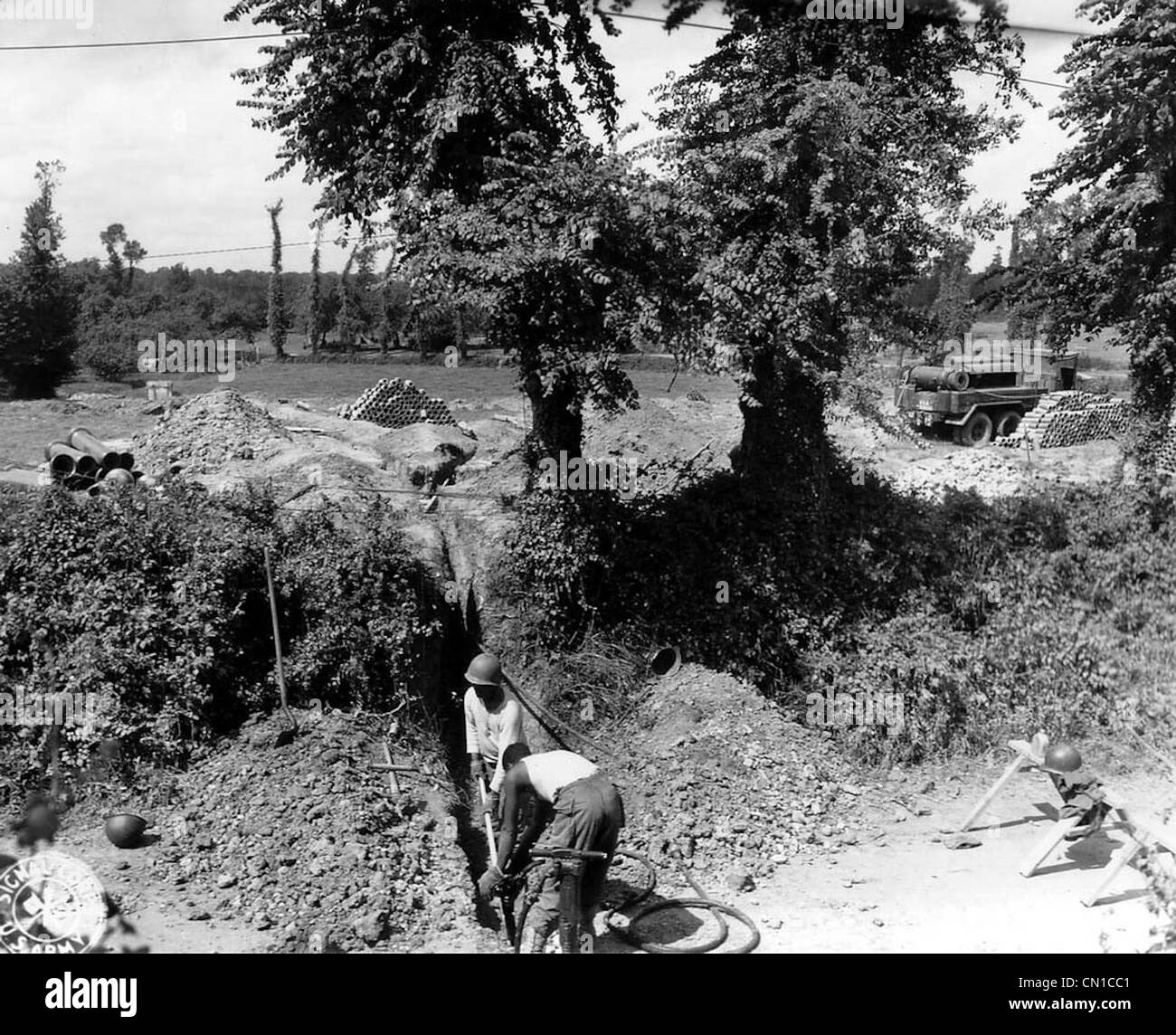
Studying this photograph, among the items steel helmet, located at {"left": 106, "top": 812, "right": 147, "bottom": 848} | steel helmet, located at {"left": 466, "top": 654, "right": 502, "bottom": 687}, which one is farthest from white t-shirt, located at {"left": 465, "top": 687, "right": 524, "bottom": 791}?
steel helmet, located at {"left": 106, "top": 812, "right": 147, "bottom": 848}

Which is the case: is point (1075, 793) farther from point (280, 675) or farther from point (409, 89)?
point (409, 89)

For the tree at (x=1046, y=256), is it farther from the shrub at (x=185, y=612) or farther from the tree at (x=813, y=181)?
the shrub at (x=185, y=612)

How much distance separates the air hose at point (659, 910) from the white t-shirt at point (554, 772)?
0.73 m

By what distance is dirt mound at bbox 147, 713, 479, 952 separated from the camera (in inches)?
283

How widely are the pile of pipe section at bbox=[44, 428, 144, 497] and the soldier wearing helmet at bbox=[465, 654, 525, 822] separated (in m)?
6.13

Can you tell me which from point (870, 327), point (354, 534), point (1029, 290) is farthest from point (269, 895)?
point (1029, 290)

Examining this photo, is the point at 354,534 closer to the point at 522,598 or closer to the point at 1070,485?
the point at 522,598

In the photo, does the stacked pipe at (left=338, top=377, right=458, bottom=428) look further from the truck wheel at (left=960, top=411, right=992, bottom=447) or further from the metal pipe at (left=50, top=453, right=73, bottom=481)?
the truck wheel at (left=960, top=411, right=992, bottom=447)

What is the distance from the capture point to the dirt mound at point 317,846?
23.5 feet

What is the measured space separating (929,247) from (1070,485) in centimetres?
452

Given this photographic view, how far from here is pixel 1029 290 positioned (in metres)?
16.1

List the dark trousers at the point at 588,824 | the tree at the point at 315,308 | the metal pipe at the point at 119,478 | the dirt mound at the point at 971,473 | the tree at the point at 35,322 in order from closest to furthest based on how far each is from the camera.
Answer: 1. the dark trousers at the point at 588,824
2. the metal pipe at the point at 119,478
3. the dirt mound at the point at 971,473
4. the tree at the point at 35,322
5. the tree at the point at 315,308

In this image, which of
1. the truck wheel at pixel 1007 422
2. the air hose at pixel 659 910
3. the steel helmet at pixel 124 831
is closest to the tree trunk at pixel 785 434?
the air hose at pixel 659 910

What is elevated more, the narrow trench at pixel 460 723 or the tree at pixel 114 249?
the tree at pixel 114 249
